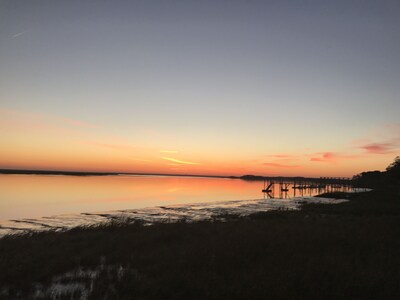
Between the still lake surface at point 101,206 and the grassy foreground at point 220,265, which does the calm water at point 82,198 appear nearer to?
the still lake surface at point 101,206

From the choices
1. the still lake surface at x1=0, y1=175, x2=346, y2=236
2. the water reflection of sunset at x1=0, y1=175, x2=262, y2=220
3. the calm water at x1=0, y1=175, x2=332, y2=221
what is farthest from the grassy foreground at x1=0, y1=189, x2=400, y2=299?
the water reflection of sunset at x1=0, y1=175, x2=262, y2=220

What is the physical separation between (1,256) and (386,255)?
1572cm

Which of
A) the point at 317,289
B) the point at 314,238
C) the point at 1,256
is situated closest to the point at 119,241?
the point at 1,256

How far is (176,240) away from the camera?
1658 cm

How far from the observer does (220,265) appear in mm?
10875

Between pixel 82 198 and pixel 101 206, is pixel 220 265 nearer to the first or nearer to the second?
pixel 101 206

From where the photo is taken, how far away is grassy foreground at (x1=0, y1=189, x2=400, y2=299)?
8.56m

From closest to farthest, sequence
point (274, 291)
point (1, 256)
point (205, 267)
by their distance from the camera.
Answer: point (274, 291) < point (205, 267) < point (1, 256)

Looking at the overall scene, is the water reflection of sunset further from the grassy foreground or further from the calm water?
the grassy foreground

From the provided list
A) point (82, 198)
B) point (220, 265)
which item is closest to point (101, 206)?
point (82, 198)

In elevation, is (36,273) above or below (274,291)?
below

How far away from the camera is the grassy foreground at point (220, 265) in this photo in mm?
8562

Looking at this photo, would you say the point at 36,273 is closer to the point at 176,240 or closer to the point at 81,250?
the point at 81,250

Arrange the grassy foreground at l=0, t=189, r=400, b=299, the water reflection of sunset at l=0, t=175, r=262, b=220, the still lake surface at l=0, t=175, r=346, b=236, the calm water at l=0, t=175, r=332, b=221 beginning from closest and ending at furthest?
the grassy foreground at l=0, t=189, r=400, b=299 → the still lake surface at l=0, t=175, r=346, b=236 → the calm water at l=0, t=175, r=332, b=221 → the water reflection of sunset at l=0, t=175, r=262, b=220
